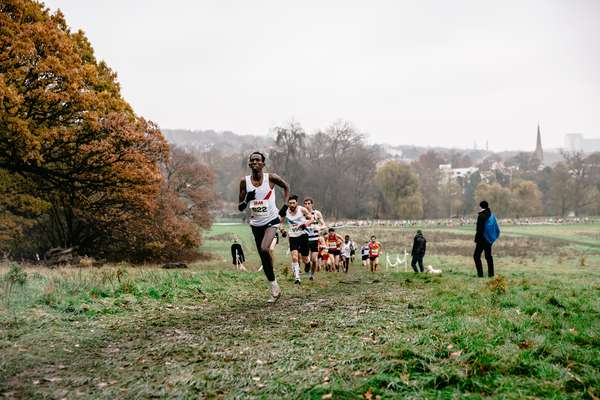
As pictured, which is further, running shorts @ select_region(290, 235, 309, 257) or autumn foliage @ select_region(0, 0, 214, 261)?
autumn foliage @ select_region(0, 0, 214, 261)

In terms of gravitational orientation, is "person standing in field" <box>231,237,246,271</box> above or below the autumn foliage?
below

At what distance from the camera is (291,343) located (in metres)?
5.29

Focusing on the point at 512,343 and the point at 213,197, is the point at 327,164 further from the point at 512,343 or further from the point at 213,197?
the point at 512,343

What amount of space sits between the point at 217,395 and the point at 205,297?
507 cm

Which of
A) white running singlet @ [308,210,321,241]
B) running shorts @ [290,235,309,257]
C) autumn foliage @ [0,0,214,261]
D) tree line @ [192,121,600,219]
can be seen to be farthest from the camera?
tree line @ [192,121,600,219]

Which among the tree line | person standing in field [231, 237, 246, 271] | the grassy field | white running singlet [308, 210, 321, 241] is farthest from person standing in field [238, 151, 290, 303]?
the tree line

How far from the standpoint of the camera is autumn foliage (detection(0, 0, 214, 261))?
18.0m

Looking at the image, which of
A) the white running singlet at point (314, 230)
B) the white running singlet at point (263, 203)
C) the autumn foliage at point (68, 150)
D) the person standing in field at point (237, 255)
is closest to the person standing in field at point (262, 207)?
the white running singlet at point (263, 203)

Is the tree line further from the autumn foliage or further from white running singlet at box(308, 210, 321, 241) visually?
white running singlet at box(308, 210, 321, 241)

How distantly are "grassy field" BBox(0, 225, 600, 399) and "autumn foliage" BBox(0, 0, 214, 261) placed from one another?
1179 cm

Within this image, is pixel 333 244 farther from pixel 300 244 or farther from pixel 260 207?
pixel 260 207

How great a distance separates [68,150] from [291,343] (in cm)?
1919

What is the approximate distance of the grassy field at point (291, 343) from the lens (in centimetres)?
389

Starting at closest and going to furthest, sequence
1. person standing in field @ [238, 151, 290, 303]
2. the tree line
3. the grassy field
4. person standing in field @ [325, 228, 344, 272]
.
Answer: the grassy field < person standing in field @ [238, 151, 290, 303] < person standing in field @ [325, 228, 344, 272] < the tree line
